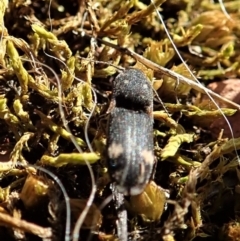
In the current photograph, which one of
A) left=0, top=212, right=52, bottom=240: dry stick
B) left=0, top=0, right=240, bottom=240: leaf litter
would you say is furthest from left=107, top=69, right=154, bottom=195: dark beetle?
left=0, top=212, right=52, bottom=240: dry stick

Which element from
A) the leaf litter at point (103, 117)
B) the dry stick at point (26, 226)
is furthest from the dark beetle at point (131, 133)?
the dry stick at point (26, 226)

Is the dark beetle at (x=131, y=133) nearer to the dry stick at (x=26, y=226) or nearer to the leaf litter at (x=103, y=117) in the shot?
the leaf litter at (x=103, y=117)

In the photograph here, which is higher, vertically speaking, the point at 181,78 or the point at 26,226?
the point at 181,78

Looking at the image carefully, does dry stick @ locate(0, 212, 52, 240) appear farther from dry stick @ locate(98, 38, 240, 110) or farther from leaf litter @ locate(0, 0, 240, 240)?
dry stick @ locate(98, 38, 240, 110)

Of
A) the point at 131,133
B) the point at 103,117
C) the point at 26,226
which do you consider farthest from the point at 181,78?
the point at 26,226

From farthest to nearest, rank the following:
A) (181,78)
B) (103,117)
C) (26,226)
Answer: (181,78) → (103,117) → (26,226)

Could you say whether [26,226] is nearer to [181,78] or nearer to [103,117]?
[103,117]
